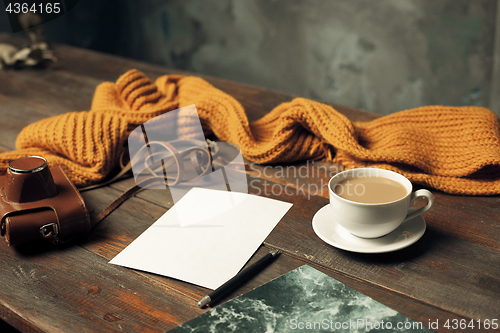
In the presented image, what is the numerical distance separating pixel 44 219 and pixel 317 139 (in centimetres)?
55

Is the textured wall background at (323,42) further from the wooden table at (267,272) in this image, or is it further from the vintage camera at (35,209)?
the vintage camera at (35,209)

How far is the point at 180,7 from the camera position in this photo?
2811 mm

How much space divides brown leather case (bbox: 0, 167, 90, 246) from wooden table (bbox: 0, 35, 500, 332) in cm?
3

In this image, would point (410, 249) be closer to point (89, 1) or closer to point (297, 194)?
point (297, 194)

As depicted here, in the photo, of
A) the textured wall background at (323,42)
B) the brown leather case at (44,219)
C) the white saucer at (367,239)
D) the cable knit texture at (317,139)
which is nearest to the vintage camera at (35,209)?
the brown leather case at (44,219)

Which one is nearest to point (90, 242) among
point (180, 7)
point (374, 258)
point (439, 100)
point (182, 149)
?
point (182, 149)

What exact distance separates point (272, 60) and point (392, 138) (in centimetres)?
186

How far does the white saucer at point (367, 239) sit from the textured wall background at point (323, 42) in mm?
1496

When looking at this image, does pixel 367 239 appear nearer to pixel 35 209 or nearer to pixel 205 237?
pixel 205 237

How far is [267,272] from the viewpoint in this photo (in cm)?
59

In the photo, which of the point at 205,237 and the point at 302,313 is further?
the point at 205,237

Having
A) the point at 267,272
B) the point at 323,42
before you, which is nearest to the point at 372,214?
the point at 267,272

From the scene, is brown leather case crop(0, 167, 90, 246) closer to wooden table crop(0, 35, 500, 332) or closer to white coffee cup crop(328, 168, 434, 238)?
wooden table crop(0, 35, 500, 332)

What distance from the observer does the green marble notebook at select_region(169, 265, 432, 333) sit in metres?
0.49
